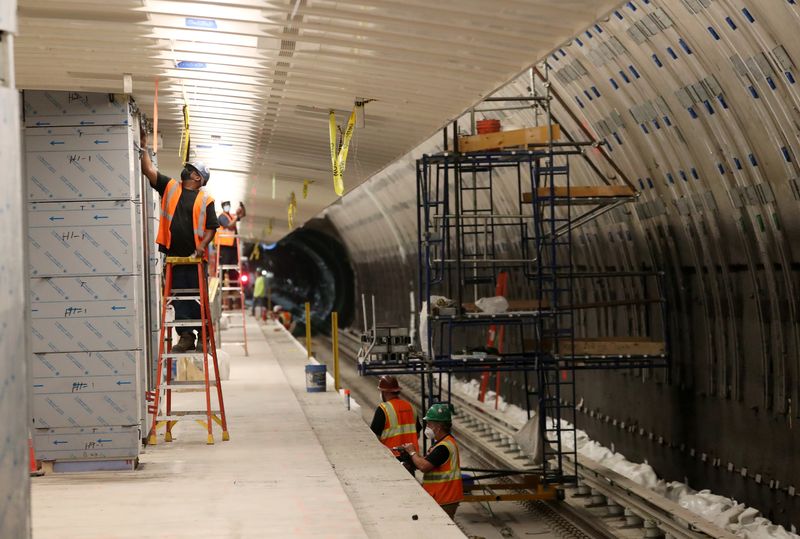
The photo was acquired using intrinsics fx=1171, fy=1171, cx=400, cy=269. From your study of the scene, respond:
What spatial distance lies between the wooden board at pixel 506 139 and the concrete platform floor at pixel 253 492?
10.3 ft

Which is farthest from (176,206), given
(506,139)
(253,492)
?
(506,139)

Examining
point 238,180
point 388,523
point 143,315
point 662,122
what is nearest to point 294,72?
point 143,315

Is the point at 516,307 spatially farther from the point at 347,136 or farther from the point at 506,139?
the point at 347,136

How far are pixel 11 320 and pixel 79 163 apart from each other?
5.11 metres

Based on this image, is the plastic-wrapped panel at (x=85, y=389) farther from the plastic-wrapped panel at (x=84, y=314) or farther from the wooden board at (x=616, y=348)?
the wooden board at (x=616, y=348)

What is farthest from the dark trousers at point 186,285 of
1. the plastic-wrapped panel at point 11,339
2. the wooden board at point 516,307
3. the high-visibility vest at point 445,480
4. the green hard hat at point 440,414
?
the plastic-wrapped panel at point 11,339

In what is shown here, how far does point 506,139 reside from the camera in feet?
40.1

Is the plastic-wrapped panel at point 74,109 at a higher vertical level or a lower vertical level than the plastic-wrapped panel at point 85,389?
higher

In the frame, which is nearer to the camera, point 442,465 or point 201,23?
point 201,23

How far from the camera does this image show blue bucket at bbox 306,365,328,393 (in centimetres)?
1488

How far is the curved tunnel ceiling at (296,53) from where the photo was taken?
265 inches

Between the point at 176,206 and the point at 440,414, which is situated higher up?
the point at 176,206

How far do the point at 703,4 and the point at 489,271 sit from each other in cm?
1318

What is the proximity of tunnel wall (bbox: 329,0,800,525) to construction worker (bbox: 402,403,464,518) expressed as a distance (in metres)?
3.45
